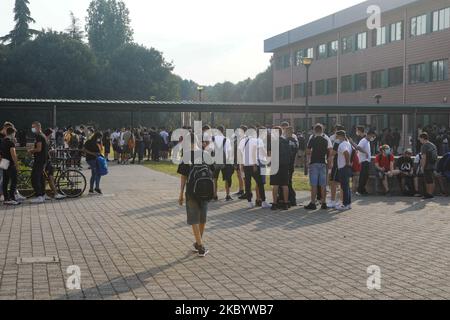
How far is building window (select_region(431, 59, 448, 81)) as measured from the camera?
1729 inches

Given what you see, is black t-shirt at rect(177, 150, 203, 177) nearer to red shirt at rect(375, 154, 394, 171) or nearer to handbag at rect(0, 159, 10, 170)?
handbag at rect(0, 159, 10, 170)

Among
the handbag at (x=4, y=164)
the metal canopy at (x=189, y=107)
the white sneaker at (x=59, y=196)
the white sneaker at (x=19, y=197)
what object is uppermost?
the metal canopy at (x=189, y=107)

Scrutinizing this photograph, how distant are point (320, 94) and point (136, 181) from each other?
42211 mm

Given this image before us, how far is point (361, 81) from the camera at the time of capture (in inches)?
2159

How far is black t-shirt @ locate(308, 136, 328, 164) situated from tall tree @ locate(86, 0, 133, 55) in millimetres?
83130

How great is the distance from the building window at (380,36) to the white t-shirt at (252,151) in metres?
38.7

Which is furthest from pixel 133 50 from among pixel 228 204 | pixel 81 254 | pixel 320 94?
pixel 81 254

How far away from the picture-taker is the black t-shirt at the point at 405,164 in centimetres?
1861

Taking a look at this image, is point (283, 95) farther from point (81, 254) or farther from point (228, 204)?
point (81, 254)

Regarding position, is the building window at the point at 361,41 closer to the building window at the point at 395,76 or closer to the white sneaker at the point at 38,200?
the building window at the point at 395,76

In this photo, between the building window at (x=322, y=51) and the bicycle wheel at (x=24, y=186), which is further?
the building window at (x=322, y=51)

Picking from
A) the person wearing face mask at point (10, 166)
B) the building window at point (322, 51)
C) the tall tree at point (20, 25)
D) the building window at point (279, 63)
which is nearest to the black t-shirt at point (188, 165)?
the person wearing face mask at point (10, 166)

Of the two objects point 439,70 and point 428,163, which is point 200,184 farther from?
point 439,70
